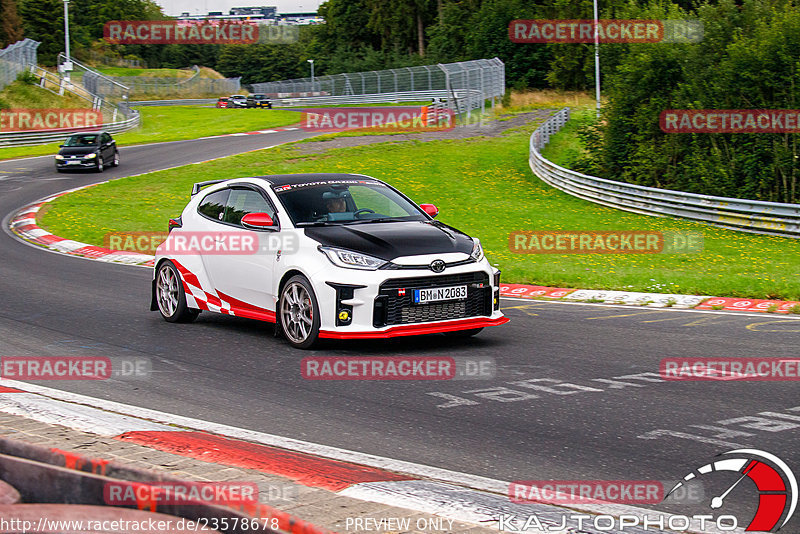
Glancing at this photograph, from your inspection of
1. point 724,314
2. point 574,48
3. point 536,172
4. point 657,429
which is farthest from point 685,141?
point 574,48

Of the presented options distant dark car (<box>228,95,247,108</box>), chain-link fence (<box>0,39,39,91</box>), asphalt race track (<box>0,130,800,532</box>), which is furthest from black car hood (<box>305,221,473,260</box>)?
distant dark car (<box>228,95,247,108</box>)

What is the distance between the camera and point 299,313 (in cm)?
909

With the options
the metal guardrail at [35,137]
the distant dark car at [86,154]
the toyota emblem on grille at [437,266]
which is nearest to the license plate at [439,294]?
the toyota emblem on grille at [437,266]

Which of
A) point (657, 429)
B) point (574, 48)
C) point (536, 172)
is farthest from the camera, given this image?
point (574, 48)

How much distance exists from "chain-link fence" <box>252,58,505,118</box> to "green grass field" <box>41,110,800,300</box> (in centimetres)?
833

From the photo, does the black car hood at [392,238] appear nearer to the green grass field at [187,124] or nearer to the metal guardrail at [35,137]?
the green grass field at [187,124]

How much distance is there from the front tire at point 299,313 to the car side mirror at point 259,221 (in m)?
0.68

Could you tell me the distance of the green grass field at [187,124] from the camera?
46719 millimetres

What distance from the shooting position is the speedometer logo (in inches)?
177

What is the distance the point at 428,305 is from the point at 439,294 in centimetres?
15

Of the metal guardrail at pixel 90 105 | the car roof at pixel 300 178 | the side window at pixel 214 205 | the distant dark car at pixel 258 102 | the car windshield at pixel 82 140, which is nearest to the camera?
the car roof at pixel 300 178

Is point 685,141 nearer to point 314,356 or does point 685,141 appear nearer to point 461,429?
point 314,356

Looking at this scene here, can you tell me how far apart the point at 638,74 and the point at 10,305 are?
22.0 m

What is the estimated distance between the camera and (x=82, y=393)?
7395 mm
